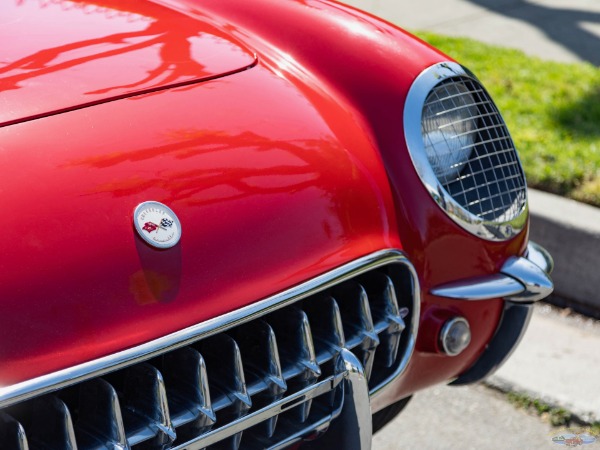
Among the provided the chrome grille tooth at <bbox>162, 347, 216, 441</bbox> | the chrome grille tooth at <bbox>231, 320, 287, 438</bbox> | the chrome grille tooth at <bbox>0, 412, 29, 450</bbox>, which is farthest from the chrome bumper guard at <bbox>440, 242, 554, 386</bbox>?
the chrome grille tooth at <bbox>0, 412, 29, 450</bbox>

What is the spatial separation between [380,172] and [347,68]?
0.31 meters

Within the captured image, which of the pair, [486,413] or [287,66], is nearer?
[287,66]

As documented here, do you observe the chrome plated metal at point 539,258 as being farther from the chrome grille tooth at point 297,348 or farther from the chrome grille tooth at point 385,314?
the chrome grille tooth at point 297,348

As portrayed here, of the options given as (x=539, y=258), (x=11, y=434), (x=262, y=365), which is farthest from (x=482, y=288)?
(x=11, y=434)

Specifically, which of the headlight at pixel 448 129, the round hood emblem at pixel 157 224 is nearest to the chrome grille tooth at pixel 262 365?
the round hood emblem at pixel 157 224

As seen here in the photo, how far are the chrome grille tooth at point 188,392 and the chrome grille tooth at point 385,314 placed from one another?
0.43m

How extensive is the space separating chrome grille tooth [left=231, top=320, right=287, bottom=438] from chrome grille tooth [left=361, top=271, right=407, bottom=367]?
267mm

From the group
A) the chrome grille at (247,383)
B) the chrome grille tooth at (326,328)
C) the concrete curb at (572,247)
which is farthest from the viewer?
the concrete curb at (572,247)

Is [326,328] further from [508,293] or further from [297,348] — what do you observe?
[508,293]

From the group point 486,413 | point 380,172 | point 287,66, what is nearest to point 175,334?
point 380,172

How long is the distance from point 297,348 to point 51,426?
0.47 m

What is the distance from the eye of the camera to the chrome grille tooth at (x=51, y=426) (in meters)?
1.52

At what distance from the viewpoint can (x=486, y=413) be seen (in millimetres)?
2812

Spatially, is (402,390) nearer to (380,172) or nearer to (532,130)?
(380,172)
